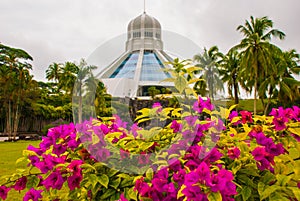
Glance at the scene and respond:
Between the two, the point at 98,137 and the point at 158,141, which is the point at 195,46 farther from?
the point at 98,137

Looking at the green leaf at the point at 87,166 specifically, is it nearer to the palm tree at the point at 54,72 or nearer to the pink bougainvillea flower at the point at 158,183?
the pink bougainvillea flower at the point at 158,183

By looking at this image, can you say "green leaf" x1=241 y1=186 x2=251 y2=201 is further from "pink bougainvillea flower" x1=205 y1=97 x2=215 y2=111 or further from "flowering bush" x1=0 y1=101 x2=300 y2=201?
"pink bougainvillea flower" x1=205 y1=97 x2=215 y2=111

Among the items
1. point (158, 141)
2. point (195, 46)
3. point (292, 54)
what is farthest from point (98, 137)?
point (292, 54)

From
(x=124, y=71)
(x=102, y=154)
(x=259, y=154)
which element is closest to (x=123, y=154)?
(x=102, y=154)

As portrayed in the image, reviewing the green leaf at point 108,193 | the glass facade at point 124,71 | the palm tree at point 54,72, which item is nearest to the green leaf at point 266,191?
the green leaf at point 108,193

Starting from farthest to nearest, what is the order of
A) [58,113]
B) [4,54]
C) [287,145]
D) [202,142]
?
[4,54]
[58,113]
[287,145]
[202,142]

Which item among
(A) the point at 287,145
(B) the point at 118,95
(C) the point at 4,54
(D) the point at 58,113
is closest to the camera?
(A) the point at 287,145

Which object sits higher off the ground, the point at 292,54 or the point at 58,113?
the point at 292,54

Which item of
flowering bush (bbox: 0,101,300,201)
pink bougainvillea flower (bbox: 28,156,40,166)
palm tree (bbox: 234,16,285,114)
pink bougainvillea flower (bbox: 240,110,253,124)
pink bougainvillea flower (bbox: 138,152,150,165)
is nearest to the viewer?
flowering bush (bbox: 0,101,300,201)

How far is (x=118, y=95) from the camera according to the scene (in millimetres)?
2094

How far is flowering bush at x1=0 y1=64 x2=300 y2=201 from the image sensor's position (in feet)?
4.40

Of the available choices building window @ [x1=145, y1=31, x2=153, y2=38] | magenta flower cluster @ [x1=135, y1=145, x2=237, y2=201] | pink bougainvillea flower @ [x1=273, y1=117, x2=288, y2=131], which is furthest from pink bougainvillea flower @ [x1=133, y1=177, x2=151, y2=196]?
building window @ [x1=145, y1=31, x2=153, y2=38]

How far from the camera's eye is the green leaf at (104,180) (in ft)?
4.46

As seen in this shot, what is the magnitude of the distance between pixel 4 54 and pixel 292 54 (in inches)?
820
